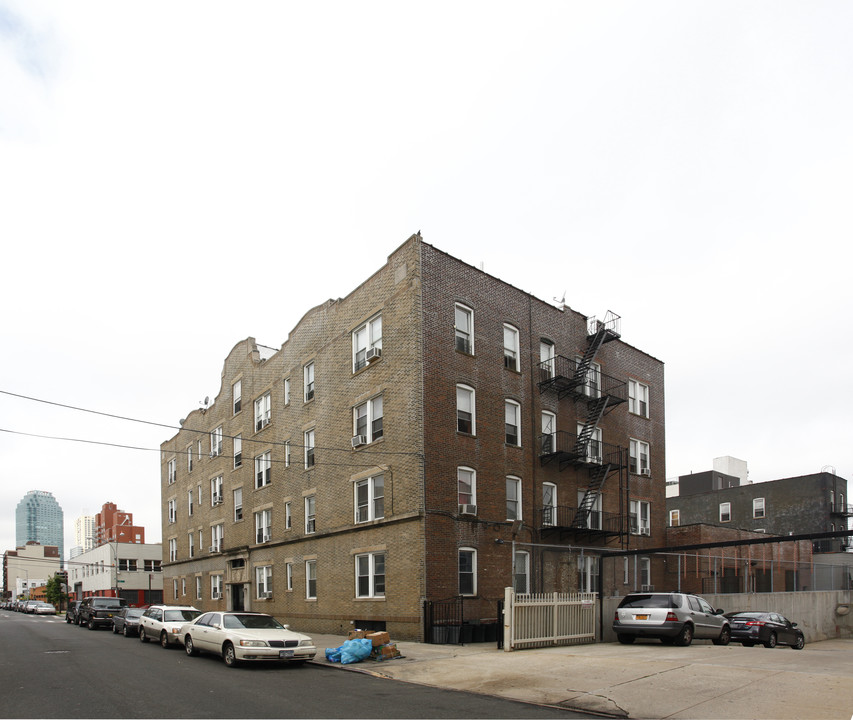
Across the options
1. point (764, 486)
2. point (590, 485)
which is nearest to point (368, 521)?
point (590, 485)

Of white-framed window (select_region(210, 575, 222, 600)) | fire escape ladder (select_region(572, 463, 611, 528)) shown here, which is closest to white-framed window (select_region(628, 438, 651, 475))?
fire escape ladder (select_region(572, 463, 611, 528))

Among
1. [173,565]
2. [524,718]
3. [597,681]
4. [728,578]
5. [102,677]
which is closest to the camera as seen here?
[524,718]

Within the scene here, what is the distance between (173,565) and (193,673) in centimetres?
3858

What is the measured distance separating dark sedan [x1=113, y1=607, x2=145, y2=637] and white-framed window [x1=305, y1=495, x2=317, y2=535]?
7513 mm

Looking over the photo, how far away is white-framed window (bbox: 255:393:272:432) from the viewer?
37841 mm

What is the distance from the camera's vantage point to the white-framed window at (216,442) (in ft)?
147

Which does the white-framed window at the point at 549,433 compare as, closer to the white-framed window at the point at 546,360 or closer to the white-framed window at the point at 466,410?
the white-framed window at the point at 546,360

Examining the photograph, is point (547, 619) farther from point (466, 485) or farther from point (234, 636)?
point (234, 636)

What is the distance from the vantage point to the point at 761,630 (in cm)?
2395

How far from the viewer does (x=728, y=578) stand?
39.5 metres

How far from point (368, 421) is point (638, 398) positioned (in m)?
15.7

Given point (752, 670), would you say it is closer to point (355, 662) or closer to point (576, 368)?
point (355, 662)

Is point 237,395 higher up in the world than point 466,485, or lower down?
higher up

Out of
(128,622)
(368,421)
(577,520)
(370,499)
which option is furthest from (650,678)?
(128,622)
